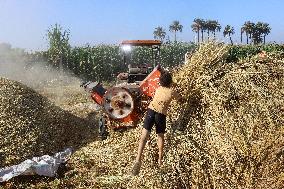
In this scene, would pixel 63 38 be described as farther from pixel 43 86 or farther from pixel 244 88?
pixel 244 88

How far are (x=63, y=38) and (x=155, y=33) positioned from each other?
286 feet

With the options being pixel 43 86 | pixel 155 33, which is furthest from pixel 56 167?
pixel 155 33

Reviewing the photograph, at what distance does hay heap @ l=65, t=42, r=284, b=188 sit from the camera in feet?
22.4

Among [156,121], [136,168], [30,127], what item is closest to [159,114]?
[156,121]

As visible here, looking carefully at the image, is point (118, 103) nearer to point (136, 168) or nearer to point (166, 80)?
point (166, 80)

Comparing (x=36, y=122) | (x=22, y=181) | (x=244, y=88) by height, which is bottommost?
(x=22, y=181)

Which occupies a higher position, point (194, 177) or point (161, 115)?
point (161, 115)

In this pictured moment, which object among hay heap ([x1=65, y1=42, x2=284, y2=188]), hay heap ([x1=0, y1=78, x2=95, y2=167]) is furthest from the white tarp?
hay heap ([x1=0, y1=78, x2=95, y2=167])

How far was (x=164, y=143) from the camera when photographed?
25.7 ft

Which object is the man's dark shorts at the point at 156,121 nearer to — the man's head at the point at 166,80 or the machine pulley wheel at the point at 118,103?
the man's head at the point at 166,80

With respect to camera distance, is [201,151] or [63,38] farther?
[63,38]

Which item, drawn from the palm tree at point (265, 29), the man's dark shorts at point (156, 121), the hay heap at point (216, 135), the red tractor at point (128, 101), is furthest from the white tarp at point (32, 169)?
the palm tree at point (265, 29)

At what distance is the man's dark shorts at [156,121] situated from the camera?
764 centimetres

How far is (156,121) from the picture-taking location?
7695 mm
